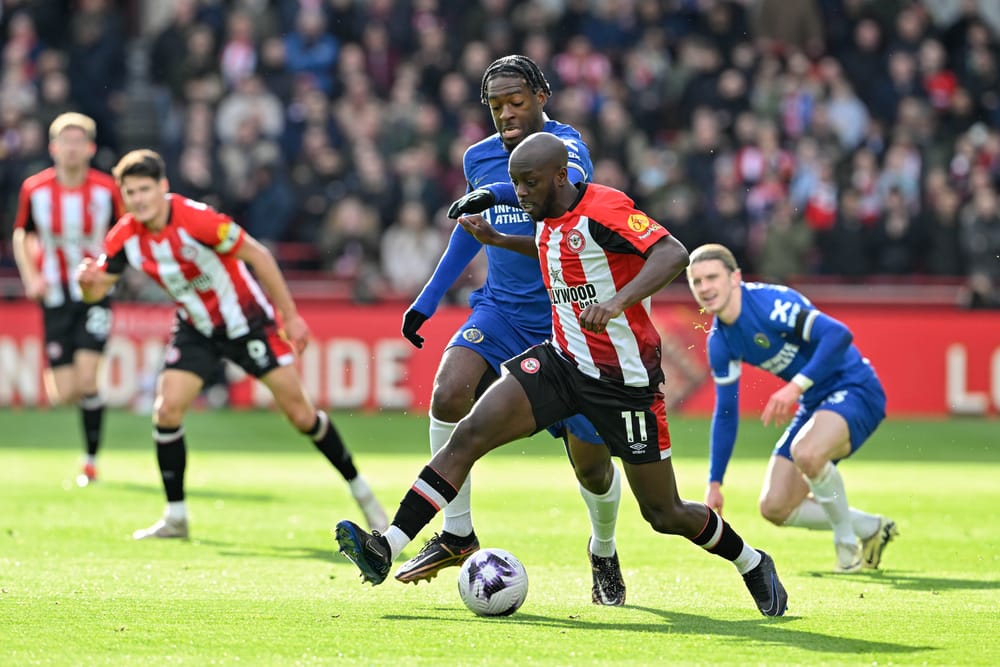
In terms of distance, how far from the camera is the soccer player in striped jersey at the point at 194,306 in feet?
31.1

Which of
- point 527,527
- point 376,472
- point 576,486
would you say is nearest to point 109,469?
point 376,472

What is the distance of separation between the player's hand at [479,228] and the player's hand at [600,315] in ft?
2.70

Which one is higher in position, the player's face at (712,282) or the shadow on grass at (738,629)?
the player's face at (712,282)

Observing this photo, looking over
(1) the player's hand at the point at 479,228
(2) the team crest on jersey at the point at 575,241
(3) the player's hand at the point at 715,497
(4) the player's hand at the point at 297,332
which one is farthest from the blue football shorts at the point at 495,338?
(4) the player's hand at the point at 297,332

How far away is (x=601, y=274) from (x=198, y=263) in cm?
370

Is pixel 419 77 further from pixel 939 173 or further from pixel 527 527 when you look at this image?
pixel 527 527

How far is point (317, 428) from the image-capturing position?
970cm

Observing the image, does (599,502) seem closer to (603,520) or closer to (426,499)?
(603,520)

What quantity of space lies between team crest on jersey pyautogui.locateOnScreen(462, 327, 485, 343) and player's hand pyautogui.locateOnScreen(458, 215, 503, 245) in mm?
810

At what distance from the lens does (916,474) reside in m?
13.6

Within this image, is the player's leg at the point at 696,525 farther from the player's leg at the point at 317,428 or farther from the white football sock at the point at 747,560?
the player's leg at the point at 317,428

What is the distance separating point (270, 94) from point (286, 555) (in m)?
12.3

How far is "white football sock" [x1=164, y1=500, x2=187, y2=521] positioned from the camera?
9.41 m

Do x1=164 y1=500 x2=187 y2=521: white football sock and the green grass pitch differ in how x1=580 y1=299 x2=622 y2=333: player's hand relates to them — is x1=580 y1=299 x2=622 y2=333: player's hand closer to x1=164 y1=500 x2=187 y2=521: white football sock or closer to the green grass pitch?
the green grass pitch
